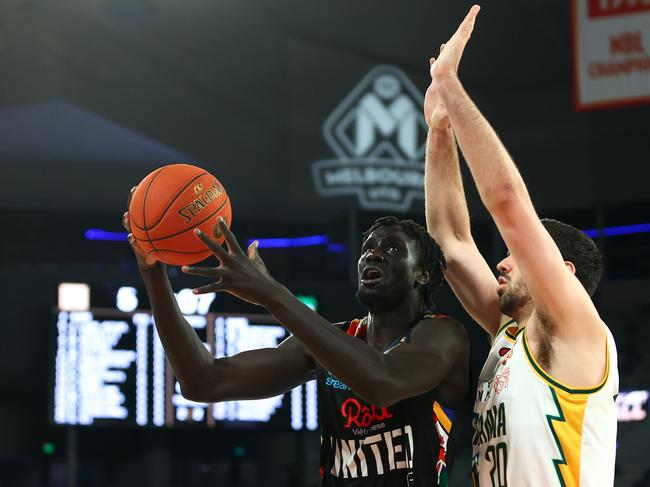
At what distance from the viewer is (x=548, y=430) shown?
3.22 metres

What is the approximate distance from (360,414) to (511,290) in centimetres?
64

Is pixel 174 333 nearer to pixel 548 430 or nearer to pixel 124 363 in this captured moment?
pixel 548 430

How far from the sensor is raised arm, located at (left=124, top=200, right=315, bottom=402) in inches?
135

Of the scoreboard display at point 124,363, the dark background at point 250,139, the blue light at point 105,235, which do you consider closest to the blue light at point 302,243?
the dark background at point 250,139

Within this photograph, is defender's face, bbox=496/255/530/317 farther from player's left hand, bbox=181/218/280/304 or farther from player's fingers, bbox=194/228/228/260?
player's fingers, bbox=194/228/228/260

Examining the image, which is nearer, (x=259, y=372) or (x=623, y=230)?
(x=259, y=372)

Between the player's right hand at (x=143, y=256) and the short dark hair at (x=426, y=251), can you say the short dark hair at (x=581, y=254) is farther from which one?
the player's right hand at (x=143, y=256)

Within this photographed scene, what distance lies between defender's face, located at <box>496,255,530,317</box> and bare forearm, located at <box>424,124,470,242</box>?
421mm

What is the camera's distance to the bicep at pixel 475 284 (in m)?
3.85

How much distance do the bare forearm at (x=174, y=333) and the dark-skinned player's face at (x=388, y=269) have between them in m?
0.55

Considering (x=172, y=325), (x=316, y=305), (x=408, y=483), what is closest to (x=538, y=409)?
(x=408, y=483)

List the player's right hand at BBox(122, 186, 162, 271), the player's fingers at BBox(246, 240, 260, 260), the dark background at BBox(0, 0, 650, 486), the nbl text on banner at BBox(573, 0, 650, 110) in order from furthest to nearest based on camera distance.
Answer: the dark background at BBox(0, 0, 650, 486)
the nbl text on banner at BBox(573, 0, 650, 110)
the player's right hand at BBox(122, 186, 162, 271)
the player's fingers at BBox(246, 240, 260, 260)

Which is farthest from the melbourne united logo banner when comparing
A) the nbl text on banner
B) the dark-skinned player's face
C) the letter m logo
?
the dark-skinned player's face

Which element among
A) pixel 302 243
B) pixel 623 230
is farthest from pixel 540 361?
pixel 623 230
